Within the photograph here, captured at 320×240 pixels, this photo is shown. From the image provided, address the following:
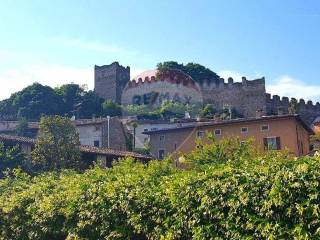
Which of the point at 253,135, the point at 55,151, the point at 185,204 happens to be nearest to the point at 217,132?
the point at 253,135

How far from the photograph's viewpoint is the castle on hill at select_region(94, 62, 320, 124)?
77125 millimetres

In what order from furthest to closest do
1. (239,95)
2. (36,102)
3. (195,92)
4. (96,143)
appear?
1. (195,92)
2. (239,95)
3. (36,102)
4. (96,143)

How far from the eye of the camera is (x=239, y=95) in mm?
80250

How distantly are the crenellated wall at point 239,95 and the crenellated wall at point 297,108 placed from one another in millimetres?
1166

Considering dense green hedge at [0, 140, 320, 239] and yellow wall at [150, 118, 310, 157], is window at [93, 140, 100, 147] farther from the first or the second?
dense green hedge at [0, 140, 320, 239]

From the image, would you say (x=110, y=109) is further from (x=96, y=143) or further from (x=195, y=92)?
(x=96, y=143)

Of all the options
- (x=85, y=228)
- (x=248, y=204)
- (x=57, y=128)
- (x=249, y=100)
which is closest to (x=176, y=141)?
(x=57, y=128)

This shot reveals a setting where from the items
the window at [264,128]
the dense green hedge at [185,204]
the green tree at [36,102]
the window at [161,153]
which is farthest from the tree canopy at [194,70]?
the dense green hedge at [185,204]

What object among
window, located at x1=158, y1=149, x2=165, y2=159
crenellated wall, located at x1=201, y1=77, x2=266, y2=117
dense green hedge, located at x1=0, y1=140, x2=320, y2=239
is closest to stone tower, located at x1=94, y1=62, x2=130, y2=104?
crenellated wall, located at x1=201, y1=77, x2=266, y2=117

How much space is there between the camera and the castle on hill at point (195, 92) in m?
77.1

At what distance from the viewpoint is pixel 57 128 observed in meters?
37.8

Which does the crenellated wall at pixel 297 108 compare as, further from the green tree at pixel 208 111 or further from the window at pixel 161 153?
the window at pixel 161 153

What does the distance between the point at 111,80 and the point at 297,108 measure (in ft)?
106

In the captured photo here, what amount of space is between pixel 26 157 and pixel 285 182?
32204 mm
